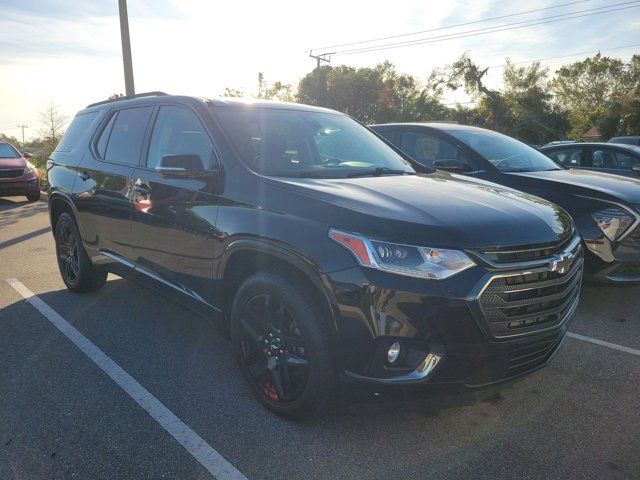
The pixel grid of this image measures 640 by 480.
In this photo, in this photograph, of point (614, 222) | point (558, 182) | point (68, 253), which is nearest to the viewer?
point (614, 222)

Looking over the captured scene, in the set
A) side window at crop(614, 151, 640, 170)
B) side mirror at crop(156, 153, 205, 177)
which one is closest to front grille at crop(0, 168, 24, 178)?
side mirror at crop(156, 153, 205, 177)

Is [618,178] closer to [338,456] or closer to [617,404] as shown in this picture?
[617,404]

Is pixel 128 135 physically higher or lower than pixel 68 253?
higher

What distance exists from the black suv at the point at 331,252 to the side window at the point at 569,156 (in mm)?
5836

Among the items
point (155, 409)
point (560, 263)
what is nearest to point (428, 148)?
point (560, 263)

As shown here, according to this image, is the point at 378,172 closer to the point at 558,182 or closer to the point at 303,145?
the point at 303,145

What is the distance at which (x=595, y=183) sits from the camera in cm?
499

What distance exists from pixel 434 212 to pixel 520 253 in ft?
1.48

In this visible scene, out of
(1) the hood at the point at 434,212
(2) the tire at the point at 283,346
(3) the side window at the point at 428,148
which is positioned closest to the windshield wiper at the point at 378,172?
(1) the hood at the point at 434,212

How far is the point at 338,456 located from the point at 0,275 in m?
4.97

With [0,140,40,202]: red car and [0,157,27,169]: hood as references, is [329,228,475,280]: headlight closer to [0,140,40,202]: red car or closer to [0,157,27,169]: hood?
[0,140,40,202]: red car

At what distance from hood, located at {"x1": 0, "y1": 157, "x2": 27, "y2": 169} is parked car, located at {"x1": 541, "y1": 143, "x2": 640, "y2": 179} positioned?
11491 millimetres

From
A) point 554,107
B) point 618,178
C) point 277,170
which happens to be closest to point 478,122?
point 554,107

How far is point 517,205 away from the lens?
2898 mm
